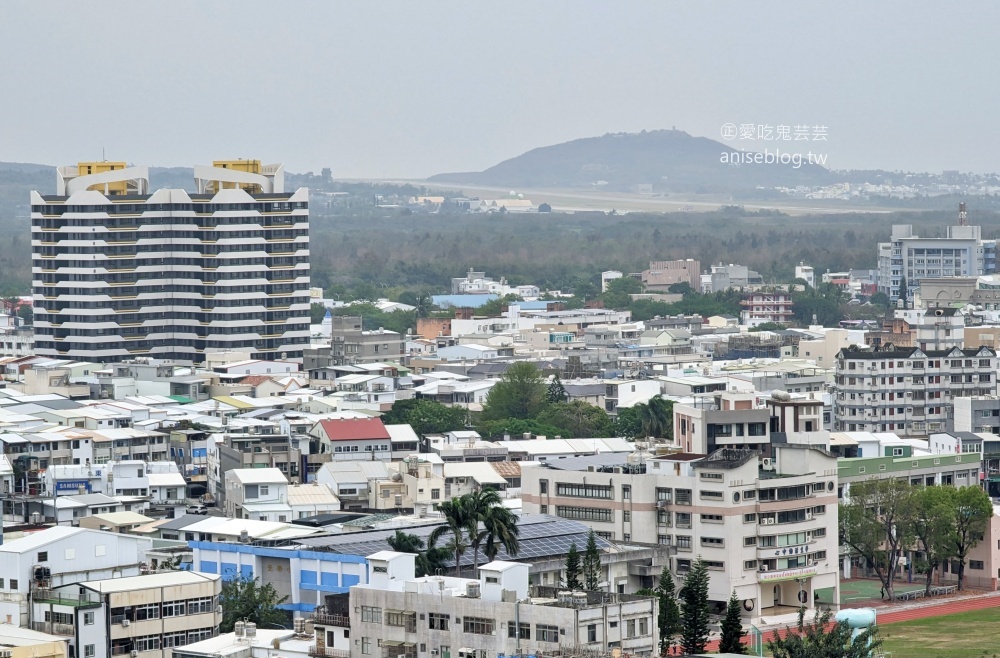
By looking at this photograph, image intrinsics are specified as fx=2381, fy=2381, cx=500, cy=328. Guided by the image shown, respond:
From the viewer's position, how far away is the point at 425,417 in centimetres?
7119

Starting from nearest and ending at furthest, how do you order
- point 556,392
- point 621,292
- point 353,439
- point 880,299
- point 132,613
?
point 132,613
point 353,439
point 556,392
point 880,299
point 621,292

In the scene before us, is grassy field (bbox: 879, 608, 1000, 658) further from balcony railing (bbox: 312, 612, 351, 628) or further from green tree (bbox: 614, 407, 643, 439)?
green tree (bbox: 614, 407, 643, 439)

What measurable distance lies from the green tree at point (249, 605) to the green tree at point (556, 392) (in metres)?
38.9

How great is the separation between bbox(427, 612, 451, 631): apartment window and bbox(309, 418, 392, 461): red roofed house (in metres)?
24.9

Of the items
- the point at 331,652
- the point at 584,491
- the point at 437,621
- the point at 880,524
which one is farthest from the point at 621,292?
the point at 437,621

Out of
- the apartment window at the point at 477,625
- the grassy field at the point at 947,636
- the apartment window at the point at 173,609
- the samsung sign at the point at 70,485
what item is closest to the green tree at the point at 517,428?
the samsung sign at the point at 70,485

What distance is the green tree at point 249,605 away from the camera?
3807 centimetres

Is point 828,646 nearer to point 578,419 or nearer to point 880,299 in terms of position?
point 578,419

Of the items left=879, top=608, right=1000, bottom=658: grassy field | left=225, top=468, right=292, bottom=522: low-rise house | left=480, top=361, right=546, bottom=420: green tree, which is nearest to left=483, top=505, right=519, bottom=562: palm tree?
left=879, top=608, right=1000, bottom=658: grassy field

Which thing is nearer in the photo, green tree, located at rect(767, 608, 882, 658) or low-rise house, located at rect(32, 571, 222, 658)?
green tree, located at rect(767, 608, 882, 658)

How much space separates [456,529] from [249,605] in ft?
12.5

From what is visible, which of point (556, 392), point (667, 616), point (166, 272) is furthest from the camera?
point (166, 272)

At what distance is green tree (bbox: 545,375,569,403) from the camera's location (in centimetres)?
7875

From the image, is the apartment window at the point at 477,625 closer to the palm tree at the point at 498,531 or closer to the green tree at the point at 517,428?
the palm tree at the point at 498,531
